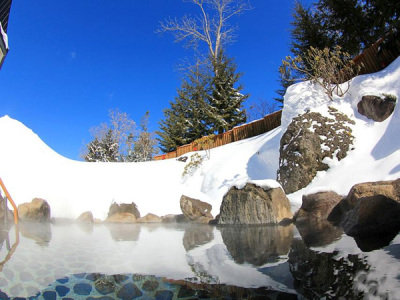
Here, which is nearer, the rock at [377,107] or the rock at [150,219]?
the rock at [377,107]

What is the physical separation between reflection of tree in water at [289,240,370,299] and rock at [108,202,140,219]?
8.22m

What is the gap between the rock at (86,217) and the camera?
938 centimetres

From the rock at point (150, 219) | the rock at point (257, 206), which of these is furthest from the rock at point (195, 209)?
the rock at point (257, 206)

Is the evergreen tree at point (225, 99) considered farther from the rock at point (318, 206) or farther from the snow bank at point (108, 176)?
the rock at point (318, 206)

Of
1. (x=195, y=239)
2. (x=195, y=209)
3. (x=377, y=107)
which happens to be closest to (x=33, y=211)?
(x=195, y=209)

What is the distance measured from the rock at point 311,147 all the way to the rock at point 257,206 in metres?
1.61

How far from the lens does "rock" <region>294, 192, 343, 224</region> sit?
509cm

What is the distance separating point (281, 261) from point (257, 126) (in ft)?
41.6

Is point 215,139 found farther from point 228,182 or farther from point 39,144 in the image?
point 39,144

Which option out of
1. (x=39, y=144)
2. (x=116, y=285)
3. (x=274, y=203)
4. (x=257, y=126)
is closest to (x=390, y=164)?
(x=274, y=203)

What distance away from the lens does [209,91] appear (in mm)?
20078

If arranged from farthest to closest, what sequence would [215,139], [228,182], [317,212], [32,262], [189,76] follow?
1. [189,76]
2. [215,139]
3. [228,182]
4. [317,212]
5. [32,262]

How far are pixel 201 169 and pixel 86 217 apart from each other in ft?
20.4

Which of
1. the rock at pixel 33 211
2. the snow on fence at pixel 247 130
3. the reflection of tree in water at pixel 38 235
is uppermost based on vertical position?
the snow on fence at pixel 247 130
